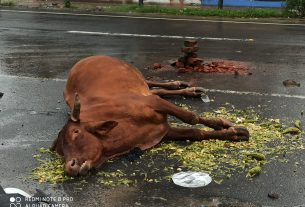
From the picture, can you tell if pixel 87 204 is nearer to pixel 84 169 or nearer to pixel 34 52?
pixel 84 169

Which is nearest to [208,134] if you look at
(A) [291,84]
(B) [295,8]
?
(A) [291,84]

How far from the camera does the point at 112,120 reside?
4.55m

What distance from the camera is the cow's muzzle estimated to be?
415 cm

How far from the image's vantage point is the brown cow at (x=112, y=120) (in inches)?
168

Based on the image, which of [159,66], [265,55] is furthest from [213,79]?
[265,55]

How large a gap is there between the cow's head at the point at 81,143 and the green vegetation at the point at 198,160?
171 mm

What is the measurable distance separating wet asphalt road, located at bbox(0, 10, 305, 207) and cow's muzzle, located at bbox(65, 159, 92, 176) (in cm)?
11

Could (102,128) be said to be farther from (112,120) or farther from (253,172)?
(253,172)

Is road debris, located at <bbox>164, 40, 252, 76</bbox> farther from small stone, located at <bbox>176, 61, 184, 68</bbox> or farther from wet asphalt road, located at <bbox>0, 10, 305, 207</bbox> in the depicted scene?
wet asphalt road, located at <bbox>0, 10, 305, 207</bbox>

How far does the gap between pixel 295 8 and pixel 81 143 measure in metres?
14.9

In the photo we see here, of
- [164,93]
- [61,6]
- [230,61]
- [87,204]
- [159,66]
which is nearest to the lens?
[87,204]

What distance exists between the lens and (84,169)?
13.7ft

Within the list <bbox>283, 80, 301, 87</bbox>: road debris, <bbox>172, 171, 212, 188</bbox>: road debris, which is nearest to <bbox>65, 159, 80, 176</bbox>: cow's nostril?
<bbox>172, 171, 212, 188</bbox>: road debris

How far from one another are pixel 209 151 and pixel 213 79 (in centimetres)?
337
